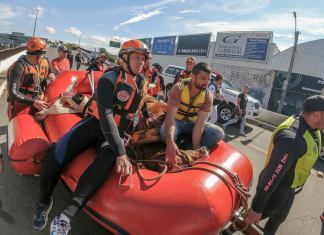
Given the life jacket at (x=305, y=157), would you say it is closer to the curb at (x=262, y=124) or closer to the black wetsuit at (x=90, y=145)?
the black wetsuit at (x=90, y=145)

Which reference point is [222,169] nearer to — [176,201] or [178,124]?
[176,201]

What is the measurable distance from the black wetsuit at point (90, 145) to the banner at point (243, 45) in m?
24.2

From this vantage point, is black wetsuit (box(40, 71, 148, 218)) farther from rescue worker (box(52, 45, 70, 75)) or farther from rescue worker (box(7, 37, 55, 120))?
rescue worker (box(52, 45, 70, 75))

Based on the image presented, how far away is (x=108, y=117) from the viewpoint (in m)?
2.94

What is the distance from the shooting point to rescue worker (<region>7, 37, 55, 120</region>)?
15.3 ft

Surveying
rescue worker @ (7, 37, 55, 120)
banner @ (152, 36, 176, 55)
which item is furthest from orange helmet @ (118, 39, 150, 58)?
banner @ (152, 36, 176, 55)

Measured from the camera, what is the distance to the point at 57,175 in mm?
3197

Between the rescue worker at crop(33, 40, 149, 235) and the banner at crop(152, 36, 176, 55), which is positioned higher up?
the banner at crop(152, 36, 176, 55)

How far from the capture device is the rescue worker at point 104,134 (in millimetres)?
2871

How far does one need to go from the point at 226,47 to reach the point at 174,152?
2749cm

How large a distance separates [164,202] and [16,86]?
3194 millimetres

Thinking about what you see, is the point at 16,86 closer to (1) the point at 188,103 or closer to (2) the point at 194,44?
(1) the point at 188,103

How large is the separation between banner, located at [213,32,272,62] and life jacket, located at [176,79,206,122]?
75.4ft

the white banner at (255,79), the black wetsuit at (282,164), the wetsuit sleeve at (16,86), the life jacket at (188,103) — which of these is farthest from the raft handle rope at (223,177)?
the white banner at (255,79)
